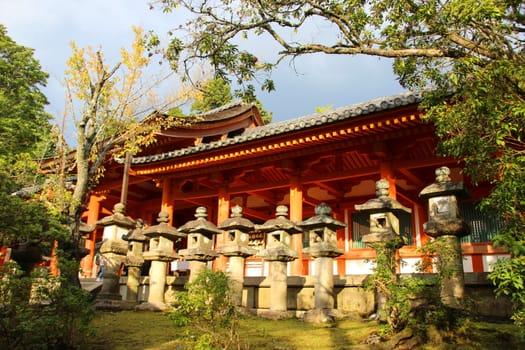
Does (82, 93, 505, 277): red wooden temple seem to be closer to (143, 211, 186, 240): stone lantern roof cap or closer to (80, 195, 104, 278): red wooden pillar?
(80, 195, 104, 278): red wooden pillar

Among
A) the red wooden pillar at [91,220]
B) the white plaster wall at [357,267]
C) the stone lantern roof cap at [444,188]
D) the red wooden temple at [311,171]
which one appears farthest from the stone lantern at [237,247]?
the red wooden pillar at [91,220]

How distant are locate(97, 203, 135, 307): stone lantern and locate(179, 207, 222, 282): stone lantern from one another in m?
1.83

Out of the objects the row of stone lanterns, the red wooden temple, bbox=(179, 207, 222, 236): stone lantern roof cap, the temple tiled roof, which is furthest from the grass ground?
the temple tiled roof

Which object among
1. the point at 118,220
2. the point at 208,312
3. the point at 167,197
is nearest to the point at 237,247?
the point at 118,220

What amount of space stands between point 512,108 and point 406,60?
2.22 meters

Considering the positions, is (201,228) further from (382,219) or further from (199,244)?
(382,219)

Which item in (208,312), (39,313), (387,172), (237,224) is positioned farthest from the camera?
(387,172)

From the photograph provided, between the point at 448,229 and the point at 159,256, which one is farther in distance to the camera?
the point at 159,256

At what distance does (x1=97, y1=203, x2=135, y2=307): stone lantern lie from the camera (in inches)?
419

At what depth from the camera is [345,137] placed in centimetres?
1080

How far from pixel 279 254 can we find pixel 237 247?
39.1 inches

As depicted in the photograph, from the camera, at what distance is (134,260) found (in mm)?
10836

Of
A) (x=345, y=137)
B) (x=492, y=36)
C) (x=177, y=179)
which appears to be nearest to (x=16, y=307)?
(x=492, y=36)

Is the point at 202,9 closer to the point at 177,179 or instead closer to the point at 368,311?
the point at 368,311
